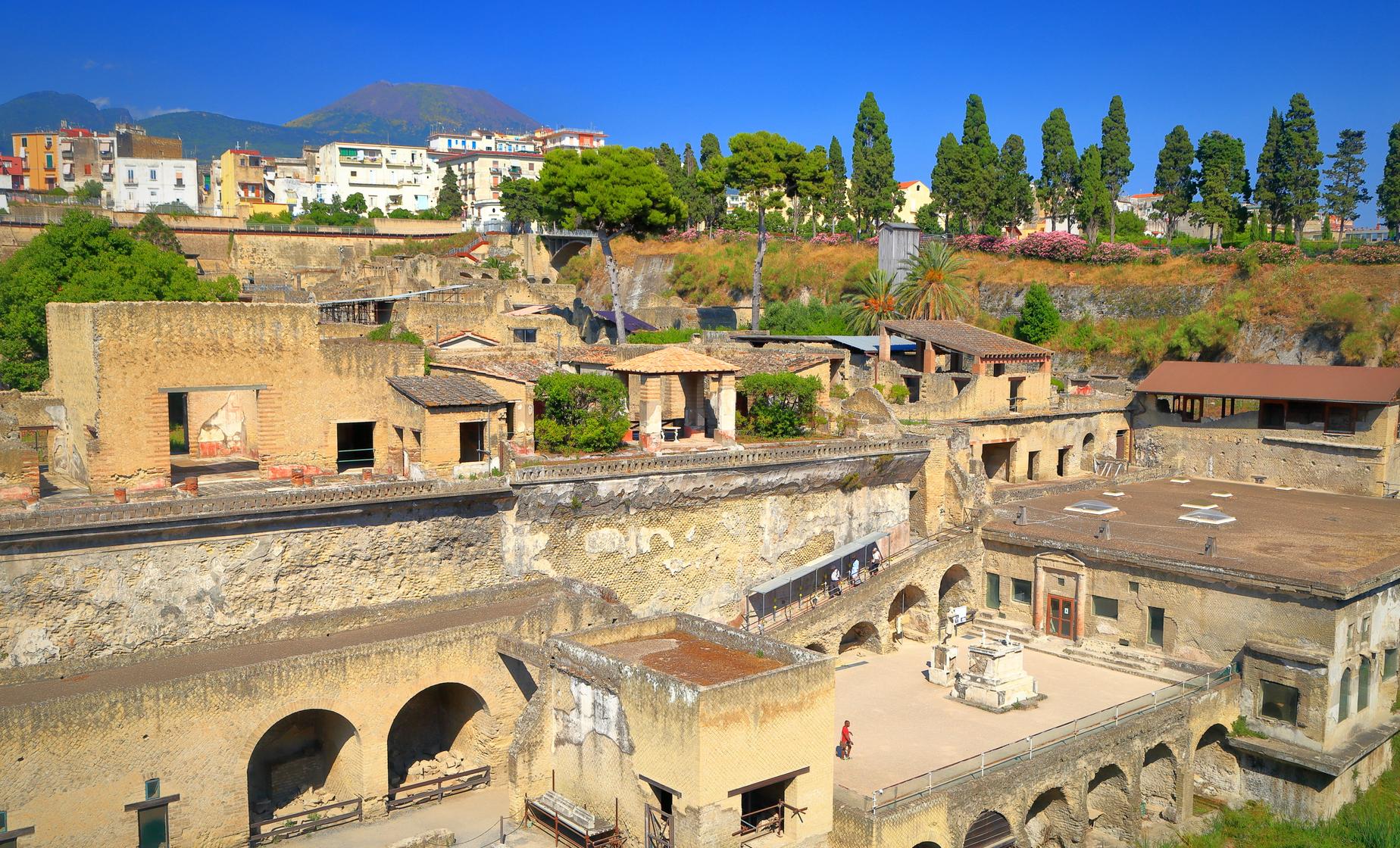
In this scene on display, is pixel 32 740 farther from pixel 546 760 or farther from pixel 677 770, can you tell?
pixel 677 770

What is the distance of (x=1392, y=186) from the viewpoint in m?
51.2

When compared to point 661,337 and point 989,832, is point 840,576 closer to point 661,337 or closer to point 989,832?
point 989,832

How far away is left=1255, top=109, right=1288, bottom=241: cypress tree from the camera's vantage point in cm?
5350

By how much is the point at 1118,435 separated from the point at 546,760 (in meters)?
29.7

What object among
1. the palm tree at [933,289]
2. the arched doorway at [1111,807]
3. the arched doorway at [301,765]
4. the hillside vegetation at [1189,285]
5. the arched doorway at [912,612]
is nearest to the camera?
the arched doorway at [301,765]

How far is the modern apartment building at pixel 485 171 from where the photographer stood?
95.5 m

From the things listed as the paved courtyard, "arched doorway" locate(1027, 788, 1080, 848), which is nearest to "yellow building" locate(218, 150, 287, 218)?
the paved courtyard

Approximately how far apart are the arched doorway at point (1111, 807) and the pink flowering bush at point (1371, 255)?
1234 inches

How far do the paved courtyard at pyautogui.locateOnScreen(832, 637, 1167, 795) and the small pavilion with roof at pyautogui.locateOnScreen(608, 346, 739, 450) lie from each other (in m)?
7.74

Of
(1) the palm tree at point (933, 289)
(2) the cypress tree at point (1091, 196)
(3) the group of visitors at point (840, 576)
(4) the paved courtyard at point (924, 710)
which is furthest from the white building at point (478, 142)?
(4) the paved courtyard at point (924, 710)

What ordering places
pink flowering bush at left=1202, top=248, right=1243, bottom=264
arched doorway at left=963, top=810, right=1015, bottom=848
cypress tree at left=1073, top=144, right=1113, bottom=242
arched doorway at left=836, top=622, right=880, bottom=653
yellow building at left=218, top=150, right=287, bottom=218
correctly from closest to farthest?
arched doorway at left=963, top=810, right=1015, bottom=848 → arched doorway at left=836, top=622, right=880, bottom=653 → pink flowering bush at left=1202, top=248, right=1243, bottom=264 → cypress tree at left=1073, top=144, right=1113, bottom=242 → yellow building at left=218, top=150, right=287, bottom=218

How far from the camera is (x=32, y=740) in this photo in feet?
59.6

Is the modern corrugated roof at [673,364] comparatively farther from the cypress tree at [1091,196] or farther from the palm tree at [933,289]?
the cypress tree at [1091,196]

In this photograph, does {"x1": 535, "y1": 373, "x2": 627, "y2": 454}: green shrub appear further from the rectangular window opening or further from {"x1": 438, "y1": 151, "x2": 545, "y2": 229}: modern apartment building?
{"x1": 438, "y1": 151, "x2": 545, "y2": 229}: modern apartment building
